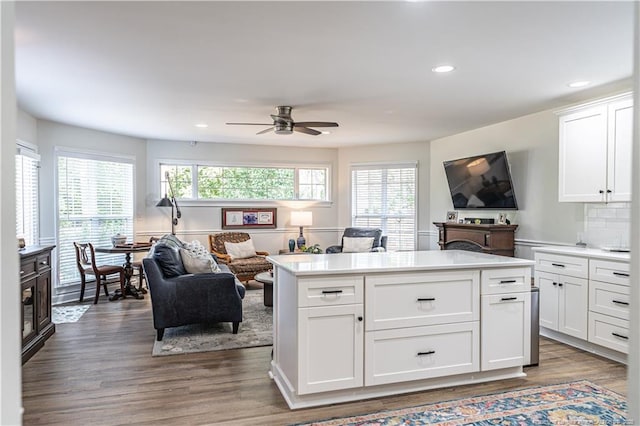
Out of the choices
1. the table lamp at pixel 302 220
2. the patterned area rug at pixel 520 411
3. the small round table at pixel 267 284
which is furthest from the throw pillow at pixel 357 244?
the patterned area rug at pixel 520 411

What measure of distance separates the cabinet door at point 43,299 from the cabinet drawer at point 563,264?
5.02 m

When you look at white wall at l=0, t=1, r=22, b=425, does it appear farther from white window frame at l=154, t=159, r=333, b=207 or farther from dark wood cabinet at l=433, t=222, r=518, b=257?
white window frame at l=154, t=159, r=333, b=207

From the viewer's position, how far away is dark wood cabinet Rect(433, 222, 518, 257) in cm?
532

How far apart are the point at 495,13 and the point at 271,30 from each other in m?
1.38

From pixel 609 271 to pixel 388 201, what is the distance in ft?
14.1

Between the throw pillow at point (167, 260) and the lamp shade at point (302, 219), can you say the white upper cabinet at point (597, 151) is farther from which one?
the lamp shade at point (302, 219)

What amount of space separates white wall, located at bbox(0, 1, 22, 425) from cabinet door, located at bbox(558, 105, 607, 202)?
455cm

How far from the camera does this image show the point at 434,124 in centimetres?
580

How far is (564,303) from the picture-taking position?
402 cm

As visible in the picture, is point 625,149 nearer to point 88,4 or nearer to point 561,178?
point 561,178

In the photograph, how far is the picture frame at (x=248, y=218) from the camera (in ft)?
25.1

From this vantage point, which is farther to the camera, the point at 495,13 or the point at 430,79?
the point at 430,79

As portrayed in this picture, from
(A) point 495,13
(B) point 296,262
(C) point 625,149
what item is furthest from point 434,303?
(C) point 625,149

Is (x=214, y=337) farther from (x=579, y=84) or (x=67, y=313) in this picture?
(x=579, y=84)
